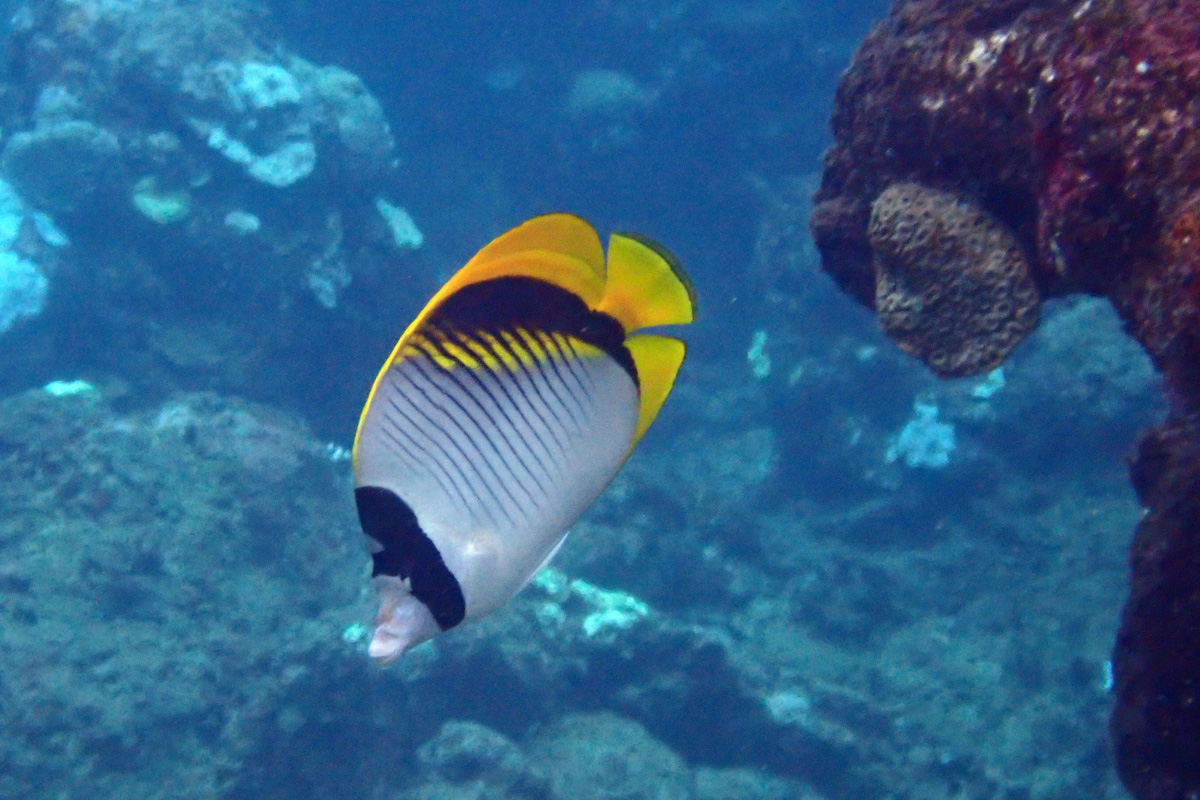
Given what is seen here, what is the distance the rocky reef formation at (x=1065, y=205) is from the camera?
2.08 m

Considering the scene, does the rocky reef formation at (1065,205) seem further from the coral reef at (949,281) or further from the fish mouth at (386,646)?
the fish mouth at (386,646)

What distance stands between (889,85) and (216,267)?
10.9 meters

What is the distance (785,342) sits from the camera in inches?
546

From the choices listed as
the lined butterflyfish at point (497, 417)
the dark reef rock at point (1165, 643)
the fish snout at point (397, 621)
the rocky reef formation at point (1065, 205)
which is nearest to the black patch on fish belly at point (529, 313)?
the lined butterflyfish at point (497, 417)

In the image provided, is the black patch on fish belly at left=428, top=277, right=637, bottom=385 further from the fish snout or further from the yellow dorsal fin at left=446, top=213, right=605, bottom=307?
the fish snout

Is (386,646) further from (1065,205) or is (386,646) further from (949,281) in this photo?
(949,281)

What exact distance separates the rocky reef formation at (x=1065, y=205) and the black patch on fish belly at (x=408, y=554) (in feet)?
7.01

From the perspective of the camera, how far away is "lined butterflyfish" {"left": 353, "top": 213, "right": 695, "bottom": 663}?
3.11 feet

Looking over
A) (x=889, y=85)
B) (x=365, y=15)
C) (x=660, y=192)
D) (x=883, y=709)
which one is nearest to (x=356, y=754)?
(x=883, y=709)

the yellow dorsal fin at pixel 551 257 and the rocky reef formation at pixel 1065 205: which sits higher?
the rocky reef formation at pixel 1065 205

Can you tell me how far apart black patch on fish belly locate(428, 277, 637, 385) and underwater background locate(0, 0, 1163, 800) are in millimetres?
7116

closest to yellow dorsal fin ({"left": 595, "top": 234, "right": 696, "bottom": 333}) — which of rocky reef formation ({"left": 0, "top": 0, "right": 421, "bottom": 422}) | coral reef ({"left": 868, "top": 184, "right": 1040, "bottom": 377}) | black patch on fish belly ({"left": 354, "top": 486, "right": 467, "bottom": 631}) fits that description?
black patch on fish belly ({"left": 354, "top": 486, "right": 467, "bottom": 631})

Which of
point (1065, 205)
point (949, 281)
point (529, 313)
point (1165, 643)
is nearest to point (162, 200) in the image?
point (949, 281)

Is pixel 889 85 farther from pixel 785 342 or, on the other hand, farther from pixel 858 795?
pixel 785 342
